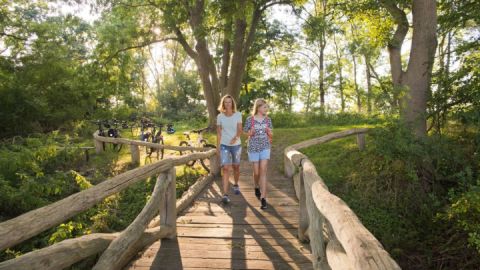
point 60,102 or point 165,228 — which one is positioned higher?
point 60,102

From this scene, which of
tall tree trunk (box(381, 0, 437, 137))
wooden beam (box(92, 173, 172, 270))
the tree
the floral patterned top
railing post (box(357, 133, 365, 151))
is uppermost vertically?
the tree

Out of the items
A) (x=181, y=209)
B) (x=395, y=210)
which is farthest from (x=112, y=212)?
(x=395, y=210)

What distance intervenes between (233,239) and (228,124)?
7.17 ft

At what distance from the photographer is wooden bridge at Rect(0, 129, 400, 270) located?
234 centimetres

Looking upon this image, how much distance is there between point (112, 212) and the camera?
27.8 feet

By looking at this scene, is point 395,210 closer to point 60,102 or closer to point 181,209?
point 181,209

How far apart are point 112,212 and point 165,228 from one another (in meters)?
4.07

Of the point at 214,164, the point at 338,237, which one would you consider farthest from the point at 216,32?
the point at 338,237

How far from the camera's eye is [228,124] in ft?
21.5

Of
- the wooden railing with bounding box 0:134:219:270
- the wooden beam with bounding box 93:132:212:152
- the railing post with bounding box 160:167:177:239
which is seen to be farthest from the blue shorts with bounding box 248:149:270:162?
the wooden beam with bounding box 93:132:212:152

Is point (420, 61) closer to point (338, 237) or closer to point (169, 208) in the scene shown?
point (169, 208)

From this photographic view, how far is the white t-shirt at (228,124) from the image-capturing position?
21.4 feet

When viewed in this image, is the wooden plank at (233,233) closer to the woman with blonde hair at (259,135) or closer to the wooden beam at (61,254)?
the woman with blonde hair at (259,135)

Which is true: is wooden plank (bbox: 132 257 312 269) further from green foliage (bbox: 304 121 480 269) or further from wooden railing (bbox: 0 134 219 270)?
green foliage (bbox: 304 121 480 269)
